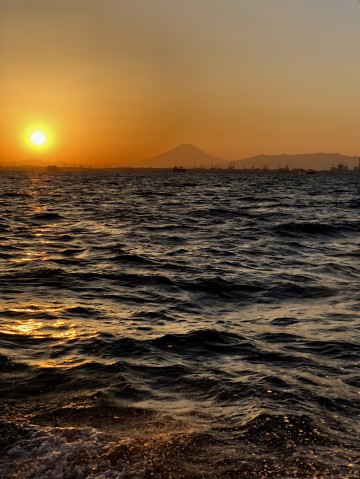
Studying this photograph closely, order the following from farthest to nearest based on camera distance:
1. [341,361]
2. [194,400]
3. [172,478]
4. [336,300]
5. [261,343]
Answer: [336,300]
[261,343]
[341,361]
[194,400]
[172,478]

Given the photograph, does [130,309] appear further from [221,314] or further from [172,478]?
[172,478]

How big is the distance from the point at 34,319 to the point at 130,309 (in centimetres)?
219

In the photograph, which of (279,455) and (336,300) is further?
(336,300)

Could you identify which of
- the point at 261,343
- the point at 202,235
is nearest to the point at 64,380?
the point at 261,343

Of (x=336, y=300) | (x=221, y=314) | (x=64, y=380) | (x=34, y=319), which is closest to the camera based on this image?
(x=64, y=380)

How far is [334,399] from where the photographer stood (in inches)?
276

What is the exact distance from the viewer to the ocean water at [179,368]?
5438 millimetres

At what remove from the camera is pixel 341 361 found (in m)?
8.56

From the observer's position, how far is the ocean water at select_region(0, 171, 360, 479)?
5438 mm

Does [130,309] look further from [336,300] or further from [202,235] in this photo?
[202,235]

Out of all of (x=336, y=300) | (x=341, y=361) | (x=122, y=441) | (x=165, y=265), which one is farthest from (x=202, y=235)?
(x=122, y=441)

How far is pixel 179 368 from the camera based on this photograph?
328 inches

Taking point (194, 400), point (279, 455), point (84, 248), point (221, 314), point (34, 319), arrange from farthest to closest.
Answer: point (84, 248) < point (221, 314) < point (34, 319) < point (194, 400) < point (279, 455)

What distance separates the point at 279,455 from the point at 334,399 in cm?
182
